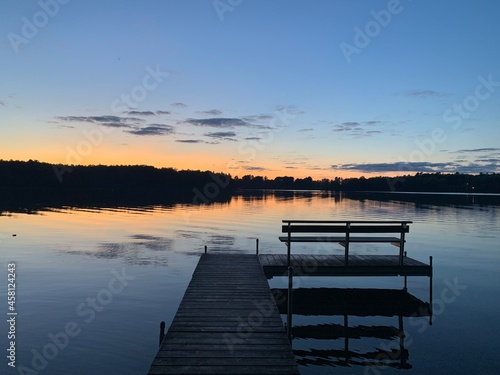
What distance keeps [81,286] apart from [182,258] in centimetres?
786

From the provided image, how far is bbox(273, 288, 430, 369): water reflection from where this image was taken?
433 inches

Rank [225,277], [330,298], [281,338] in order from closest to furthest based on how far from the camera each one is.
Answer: [281,338] → [225,277] → [330,298]

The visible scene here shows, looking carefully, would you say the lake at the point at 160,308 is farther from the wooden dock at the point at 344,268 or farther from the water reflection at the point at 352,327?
the wooden dock at the point at 344,268

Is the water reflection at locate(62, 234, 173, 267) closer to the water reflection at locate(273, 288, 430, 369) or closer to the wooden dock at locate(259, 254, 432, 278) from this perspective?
the wooden dock at locate(259, 254, 432, 278)

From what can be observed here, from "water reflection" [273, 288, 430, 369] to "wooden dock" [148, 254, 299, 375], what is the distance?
1.98 meters

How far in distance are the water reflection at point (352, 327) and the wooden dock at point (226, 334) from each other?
6.50 feet

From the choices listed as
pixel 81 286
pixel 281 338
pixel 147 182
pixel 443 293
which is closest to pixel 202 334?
pixel 281 338

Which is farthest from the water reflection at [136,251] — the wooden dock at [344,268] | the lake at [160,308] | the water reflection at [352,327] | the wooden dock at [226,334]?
the wooden dock at [226,334]

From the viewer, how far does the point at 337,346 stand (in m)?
11.8

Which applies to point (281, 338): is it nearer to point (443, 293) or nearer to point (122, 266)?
point (443, 293)

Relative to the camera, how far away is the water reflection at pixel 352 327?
1101 centimetres

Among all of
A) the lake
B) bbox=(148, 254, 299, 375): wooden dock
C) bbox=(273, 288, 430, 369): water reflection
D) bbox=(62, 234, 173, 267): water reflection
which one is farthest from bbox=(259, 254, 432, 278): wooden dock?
bbox=(62, 234, 173, 267): water reflection

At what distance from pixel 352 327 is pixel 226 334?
6.09 meters

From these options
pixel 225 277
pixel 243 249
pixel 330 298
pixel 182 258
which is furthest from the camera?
pixel 243 249
